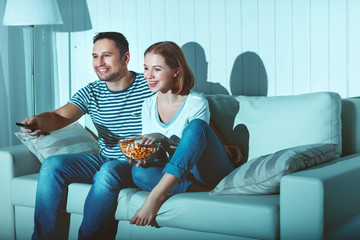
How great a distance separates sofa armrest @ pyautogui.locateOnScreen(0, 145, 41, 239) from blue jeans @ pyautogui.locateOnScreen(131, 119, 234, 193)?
2.21ft

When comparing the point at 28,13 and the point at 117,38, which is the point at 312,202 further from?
the point at 28,13

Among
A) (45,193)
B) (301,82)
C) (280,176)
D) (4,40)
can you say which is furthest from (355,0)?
(4,40)

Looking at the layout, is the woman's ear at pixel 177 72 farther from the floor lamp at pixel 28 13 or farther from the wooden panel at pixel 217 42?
the floor lamp at pixel 28 13

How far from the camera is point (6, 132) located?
3238 mm

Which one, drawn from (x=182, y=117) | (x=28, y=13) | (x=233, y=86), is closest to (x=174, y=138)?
(x=182, y=117)

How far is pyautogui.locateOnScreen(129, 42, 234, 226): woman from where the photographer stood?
1.91 meters

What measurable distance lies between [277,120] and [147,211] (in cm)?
73

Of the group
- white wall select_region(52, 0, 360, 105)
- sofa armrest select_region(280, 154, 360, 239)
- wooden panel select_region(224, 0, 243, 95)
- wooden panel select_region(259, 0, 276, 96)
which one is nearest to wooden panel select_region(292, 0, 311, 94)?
white wall select_region(52, 0, 360, 105)

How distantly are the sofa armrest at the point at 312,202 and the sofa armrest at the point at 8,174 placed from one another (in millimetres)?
1340

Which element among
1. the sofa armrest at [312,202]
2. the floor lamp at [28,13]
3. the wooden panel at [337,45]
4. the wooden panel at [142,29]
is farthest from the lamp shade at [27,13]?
the sofa armrest at [312,202]

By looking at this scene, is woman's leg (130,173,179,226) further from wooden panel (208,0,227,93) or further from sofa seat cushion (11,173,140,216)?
wooden panel (208,0,227,93)

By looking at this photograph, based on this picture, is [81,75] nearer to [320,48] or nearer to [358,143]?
[320,48]

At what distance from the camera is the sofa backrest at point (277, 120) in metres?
2.16

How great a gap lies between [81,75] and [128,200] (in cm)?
151
